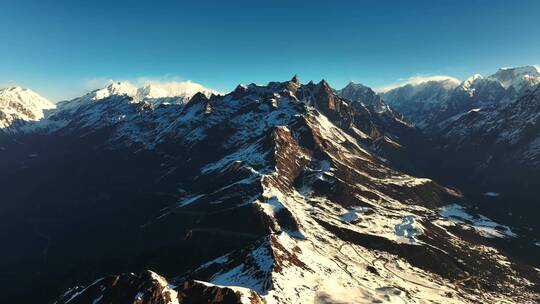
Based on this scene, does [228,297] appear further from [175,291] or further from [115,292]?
[115,292]

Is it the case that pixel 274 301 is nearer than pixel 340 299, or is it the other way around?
pixel 274 301

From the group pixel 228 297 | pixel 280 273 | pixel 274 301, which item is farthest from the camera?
pixel 280 273

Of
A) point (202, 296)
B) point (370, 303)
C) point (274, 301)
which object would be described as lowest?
point (370, 303)

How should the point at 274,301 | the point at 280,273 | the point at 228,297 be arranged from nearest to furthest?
the point at 228,297, the point at 274,301, the point at 280,273

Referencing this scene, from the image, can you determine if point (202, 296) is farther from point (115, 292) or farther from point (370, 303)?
point (370, 303)

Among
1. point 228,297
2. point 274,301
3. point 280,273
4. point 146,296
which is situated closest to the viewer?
point 146,296

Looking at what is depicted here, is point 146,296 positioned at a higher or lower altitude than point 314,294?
higher

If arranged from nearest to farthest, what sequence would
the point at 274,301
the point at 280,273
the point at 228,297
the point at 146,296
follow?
1. the point at 146,296
2. the point at 228,297
3. the point at 274,301
4. the point at 280,273

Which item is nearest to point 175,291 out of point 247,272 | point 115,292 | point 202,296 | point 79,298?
point 202,296

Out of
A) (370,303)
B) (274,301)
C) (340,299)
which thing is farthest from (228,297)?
(370,303)
